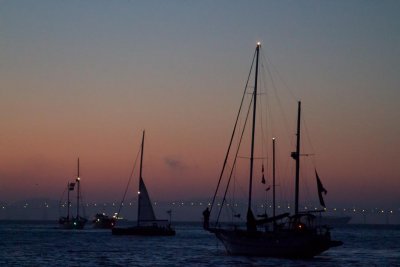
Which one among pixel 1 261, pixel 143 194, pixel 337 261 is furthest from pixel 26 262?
pixel 143 194

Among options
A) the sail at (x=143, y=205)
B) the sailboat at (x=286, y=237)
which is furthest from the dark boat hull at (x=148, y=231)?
the sailboat at (x=286, y=237)

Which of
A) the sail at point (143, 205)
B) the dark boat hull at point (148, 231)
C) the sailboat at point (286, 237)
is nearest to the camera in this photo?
the sailboat at point (286, 237)

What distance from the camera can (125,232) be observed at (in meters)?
140

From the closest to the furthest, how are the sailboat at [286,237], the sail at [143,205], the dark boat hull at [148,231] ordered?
the sailboat at [286,237], the dark boat hull at [148,231], the sail at [143,205]

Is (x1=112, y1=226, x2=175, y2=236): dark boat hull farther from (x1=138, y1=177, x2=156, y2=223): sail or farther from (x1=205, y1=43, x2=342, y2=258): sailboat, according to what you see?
(x1=205, y1=43, x2=342, y2=258): sailboat

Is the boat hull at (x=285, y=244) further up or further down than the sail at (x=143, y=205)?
further down

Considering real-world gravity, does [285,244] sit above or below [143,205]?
below

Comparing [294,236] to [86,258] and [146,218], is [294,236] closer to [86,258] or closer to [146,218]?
[86,258]

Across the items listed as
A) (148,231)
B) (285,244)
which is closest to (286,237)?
(285,244)

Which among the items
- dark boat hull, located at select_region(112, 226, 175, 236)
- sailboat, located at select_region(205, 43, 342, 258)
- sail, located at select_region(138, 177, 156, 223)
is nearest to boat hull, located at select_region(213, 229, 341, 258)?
sailboat, located at select_region(205, 43, 342, 258)

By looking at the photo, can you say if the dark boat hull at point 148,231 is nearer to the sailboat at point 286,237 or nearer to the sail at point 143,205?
the sail at point 143,205

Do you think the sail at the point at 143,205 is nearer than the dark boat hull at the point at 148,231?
No

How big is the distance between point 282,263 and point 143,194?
65.4m

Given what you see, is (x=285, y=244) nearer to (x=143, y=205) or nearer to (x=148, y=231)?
(x=148, y=231)
